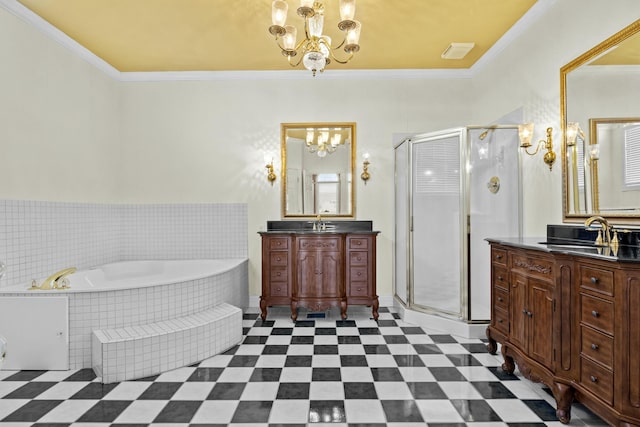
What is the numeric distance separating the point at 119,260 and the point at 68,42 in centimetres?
235

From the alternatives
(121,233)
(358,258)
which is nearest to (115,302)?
(121,233)

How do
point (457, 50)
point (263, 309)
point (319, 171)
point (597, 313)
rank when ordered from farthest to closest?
point (319, 171) < point (263, 309) < point (457, 50) < point (597, 313)

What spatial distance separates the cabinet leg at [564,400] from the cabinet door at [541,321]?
0.12 meters

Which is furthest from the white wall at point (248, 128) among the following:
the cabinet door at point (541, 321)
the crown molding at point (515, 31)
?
the cabinet door at point (541, 321)

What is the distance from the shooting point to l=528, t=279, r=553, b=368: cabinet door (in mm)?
1928

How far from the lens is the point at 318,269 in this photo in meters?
3.56

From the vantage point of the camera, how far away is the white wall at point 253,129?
4094 mm

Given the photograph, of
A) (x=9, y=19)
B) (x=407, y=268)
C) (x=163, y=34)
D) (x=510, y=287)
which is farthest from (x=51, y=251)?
(x=510, y=287)

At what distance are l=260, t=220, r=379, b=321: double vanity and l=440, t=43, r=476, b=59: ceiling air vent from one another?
2037mm

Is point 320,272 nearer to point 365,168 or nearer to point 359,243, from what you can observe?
point 359,243

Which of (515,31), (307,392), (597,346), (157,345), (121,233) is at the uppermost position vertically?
(515,31)

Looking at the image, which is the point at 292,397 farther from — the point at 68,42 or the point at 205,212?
the point at 68,42

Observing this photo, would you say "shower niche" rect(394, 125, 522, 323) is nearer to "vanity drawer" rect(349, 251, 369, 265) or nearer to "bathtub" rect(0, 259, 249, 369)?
"vanity drawer" rect(349, 251, 369, 265)

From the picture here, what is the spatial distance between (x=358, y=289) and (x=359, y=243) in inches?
19.4
